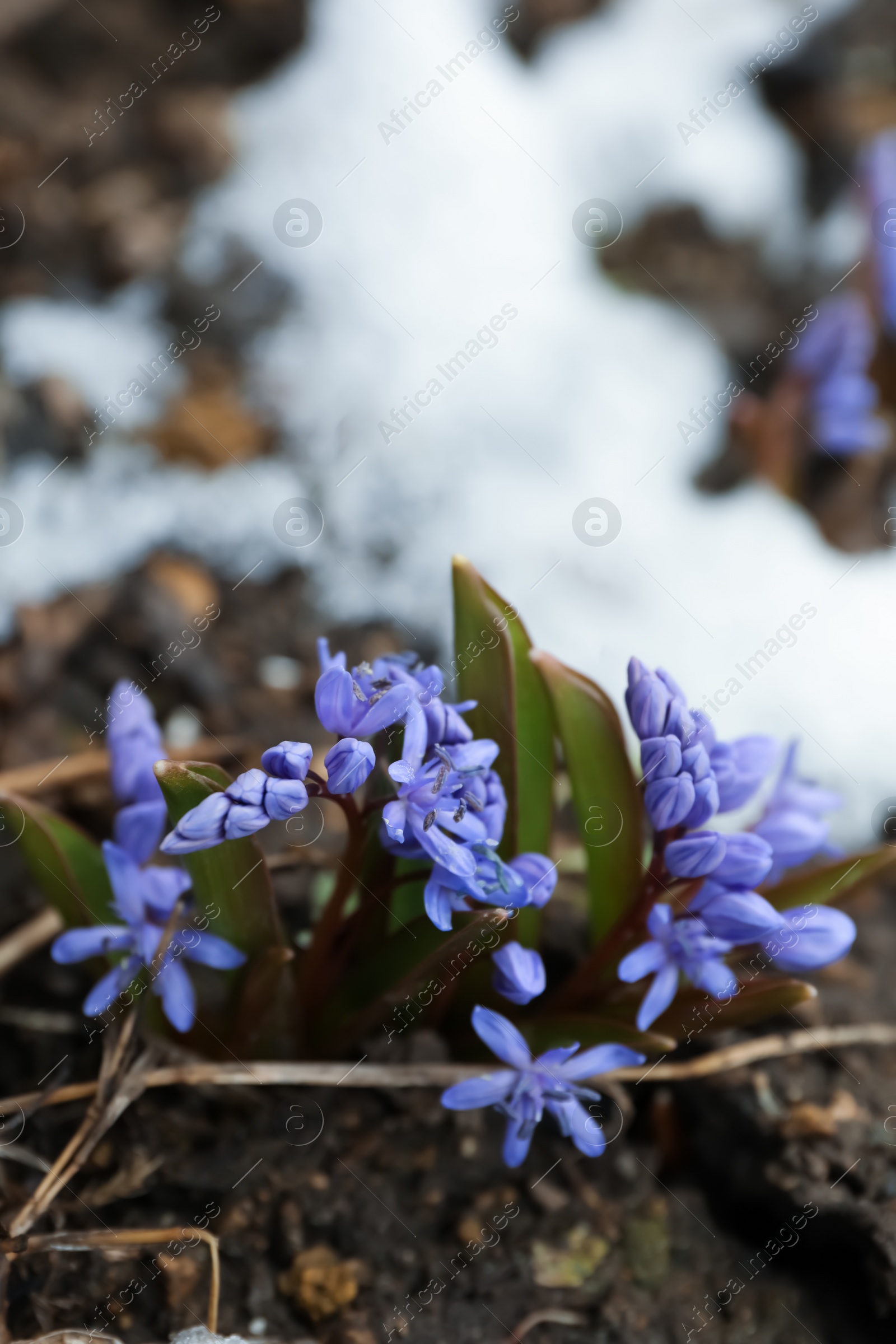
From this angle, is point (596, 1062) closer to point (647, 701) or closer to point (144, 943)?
point (647, 701)

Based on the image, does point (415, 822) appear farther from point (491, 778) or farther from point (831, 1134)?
point (831, 1134)

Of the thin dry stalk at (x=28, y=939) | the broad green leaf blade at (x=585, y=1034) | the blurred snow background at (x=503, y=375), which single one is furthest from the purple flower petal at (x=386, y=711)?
the blurred snow background at (x=503, y=375)

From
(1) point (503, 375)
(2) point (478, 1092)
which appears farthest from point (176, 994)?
(1) point (503, 375)

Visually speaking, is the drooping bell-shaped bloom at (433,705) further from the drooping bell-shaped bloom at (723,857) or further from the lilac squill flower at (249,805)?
the drooping bell-shaped bloom at (723,857)

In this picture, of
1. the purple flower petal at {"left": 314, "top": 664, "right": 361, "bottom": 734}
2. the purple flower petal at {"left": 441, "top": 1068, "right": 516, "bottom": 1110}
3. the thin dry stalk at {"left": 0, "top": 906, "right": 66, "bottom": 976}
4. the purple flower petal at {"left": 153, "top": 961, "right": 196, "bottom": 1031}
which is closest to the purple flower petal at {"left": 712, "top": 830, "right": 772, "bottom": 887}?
the purple flower petal at {"left": 441, "top": 1068, "right": 516, "bottom": 1110}

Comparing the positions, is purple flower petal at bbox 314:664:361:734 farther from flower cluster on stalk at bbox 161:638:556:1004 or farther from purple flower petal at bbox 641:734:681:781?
purple flower petal at bbox 641:734:681:781
